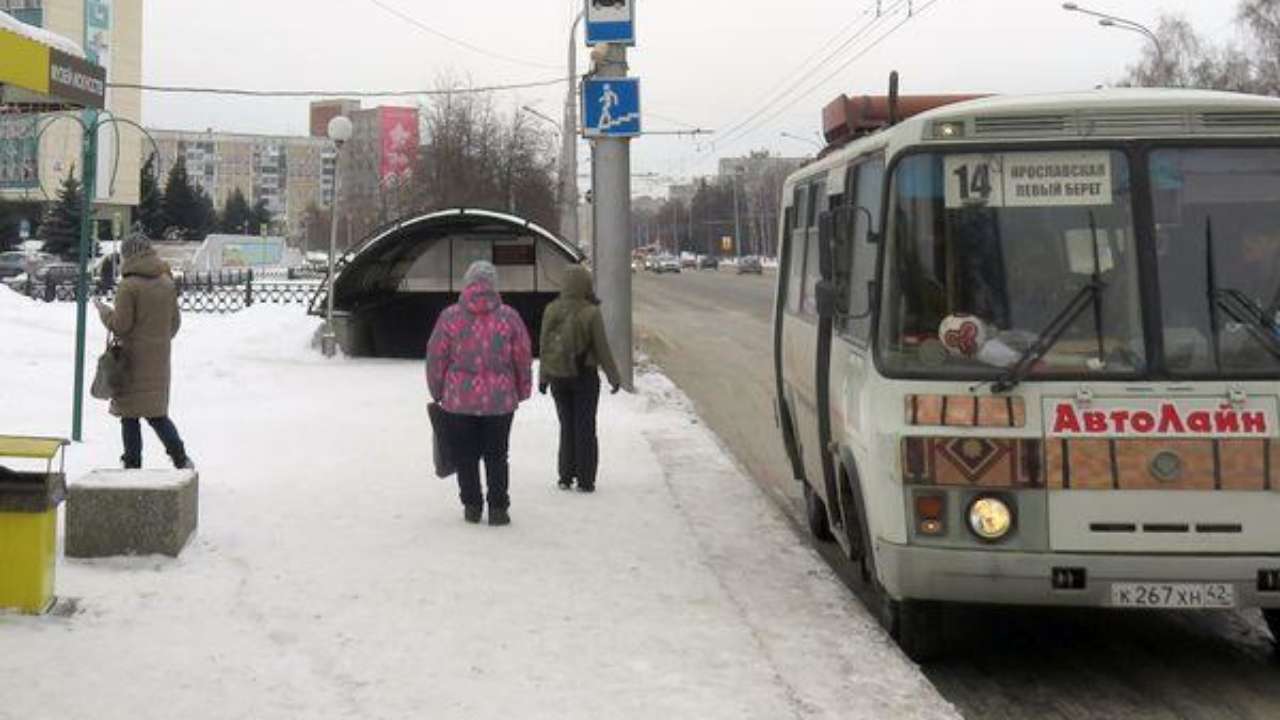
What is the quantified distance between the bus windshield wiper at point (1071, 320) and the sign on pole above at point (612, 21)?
11.4 metres

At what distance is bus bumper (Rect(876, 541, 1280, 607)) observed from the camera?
16.4 ft

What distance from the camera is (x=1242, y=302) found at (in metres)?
5.17

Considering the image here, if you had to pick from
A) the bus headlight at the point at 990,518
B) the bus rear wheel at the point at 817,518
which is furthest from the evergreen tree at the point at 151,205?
the bus headlight at the point at 990,518

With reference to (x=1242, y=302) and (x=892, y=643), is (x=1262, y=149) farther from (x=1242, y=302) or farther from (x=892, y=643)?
(x=892, y=643)

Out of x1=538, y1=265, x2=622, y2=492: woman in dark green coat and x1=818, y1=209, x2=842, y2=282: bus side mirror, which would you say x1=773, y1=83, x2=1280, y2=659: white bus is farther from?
x1=538, y1=265, x2=622, y2=492: woman in dark green coat

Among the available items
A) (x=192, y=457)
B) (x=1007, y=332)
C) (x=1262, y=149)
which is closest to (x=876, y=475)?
(x=1007, y=332)

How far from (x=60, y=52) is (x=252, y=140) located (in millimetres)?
159956

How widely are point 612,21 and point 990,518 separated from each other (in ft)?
39.6

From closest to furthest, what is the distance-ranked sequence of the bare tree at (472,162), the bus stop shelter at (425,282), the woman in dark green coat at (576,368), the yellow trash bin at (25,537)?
the yellow trash bin at (25,537) → the woman in dark green coat at (576,368) → the bus stop shelter at (425,282) → the bare tree at (472,162)

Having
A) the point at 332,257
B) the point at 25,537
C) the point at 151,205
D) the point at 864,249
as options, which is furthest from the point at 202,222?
the point at 864,249

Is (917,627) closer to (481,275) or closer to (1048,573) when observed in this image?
(1048,573)

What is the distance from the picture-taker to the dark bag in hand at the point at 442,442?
8078 millimetres

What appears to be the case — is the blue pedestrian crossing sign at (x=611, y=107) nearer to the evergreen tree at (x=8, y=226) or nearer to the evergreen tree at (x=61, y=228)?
the evergreen tree at (x=61, y=228)

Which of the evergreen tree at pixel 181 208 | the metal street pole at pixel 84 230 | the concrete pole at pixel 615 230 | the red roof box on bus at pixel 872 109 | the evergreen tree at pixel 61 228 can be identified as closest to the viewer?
the red roof box on bus at pixel 872 109
